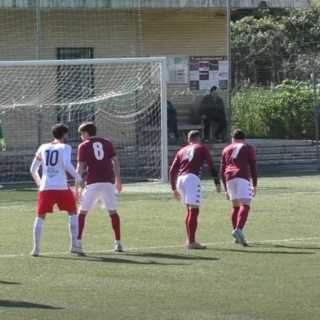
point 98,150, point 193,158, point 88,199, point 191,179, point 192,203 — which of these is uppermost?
point 98,150

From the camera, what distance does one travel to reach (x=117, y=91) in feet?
94.7

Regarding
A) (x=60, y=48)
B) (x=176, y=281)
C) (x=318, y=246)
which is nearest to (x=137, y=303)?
(x=176, y=281)

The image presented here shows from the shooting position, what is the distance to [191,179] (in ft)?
45.2

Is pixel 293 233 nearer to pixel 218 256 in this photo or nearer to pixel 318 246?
pixel 318 246

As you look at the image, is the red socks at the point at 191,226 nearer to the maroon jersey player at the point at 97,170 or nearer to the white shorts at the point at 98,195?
the maroon jersey player at the point at 97,170

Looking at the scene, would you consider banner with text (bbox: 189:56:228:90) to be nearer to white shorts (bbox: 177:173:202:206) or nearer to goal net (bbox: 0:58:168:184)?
goal net (bbox: 0:58:168:184)

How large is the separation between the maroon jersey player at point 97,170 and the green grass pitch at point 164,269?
1.99ft

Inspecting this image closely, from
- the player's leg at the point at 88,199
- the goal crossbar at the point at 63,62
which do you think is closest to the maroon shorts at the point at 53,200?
the player's leg at the point at 88,199

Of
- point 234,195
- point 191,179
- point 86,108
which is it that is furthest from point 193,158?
point 86,108

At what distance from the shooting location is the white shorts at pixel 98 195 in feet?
43.7

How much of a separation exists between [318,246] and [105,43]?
18058 millimetres

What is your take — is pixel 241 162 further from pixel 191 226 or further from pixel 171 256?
pixel 171 256

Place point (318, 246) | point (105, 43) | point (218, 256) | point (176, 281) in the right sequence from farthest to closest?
point (105, 43) → point (318, 246) → point (218, 256) → point (176, 281)

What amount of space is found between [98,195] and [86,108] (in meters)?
15.0
